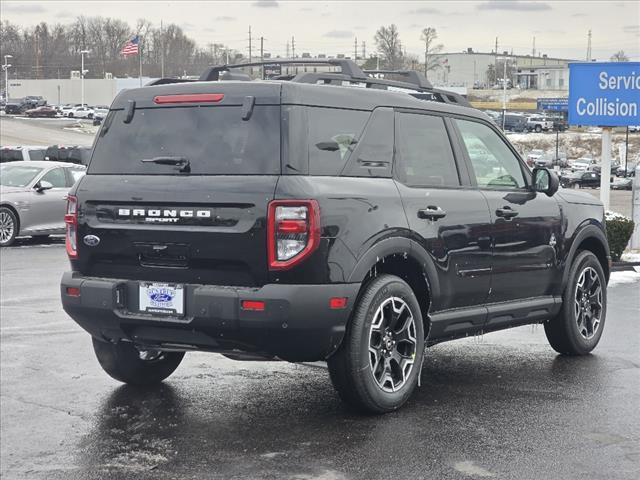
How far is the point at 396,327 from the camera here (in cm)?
646

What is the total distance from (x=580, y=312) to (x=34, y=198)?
1315 centimetres

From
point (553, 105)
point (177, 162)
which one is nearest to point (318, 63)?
point (177, 162)

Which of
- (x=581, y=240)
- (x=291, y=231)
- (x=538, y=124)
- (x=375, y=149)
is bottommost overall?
(x=538, y=124)

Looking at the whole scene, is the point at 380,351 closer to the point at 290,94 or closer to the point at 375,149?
the point at 375,149

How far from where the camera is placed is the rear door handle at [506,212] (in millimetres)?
7336

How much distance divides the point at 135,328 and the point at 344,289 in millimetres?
1301

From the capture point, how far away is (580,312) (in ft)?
27.8

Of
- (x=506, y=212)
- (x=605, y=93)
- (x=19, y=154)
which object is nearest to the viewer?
(x=506, y=212)

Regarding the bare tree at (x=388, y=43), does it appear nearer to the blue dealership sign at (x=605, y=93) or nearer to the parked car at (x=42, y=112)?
the parked car at (x=42, y=112)

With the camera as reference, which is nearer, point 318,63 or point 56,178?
point 318,63

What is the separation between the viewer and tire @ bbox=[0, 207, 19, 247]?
62.3ft

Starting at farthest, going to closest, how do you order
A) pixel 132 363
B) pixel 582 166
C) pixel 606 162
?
pixel 582 166
pixel 606 162
pixel 132 363

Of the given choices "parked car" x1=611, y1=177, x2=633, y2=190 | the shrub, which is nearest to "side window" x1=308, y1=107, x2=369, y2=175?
the shrub

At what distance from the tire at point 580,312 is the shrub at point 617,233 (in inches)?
280
